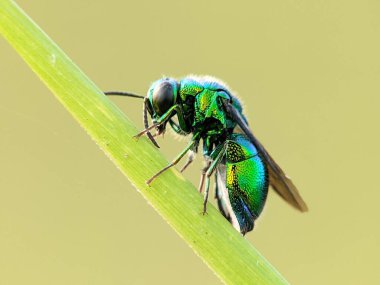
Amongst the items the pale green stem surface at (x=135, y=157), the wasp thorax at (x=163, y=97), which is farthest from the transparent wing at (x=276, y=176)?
the pale green stem surface at (x=135, y=157)

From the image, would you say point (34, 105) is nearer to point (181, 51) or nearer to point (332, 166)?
point (181, 51)

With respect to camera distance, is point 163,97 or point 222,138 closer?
point 163,97

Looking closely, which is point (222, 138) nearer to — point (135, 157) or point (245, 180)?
point (245, 180)

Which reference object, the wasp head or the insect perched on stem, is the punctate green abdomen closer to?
the insect perched on stem

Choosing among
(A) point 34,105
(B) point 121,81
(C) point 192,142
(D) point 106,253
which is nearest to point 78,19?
(B) point 121,81

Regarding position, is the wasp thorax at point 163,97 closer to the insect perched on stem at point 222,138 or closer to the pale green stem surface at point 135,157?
the insect perched on stem at point 222,138

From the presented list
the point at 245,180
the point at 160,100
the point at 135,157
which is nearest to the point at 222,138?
the point at 245,180

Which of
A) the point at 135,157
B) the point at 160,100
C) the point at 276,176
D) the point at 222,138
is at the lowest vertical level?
the point at 276,176
